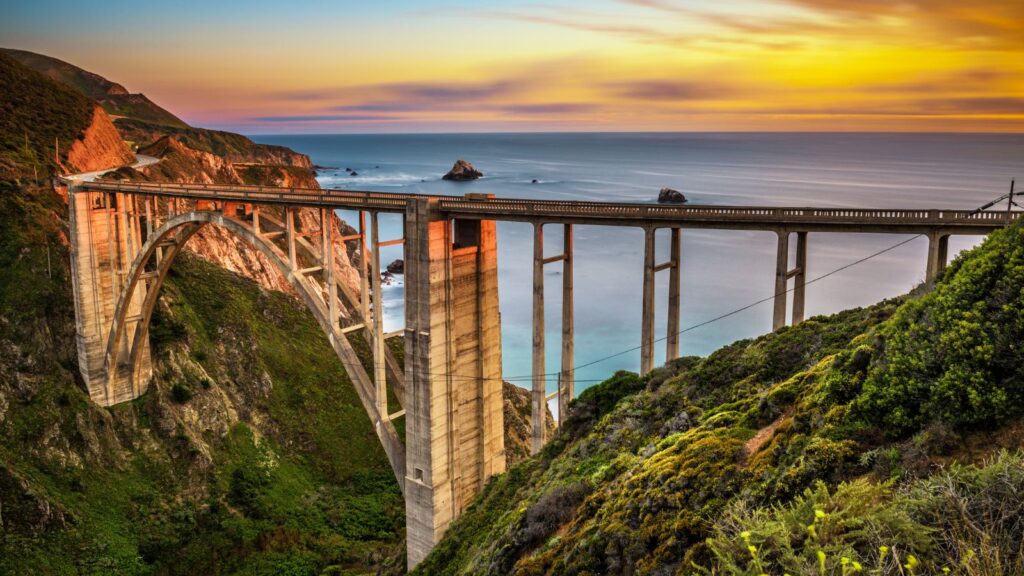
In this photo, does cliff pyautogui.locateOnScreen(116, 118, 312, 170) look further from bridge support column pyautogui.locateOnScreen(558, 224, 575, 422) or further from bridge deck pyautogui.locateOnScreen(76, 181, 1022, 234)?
bridge support column pyautogui.locateOnScreen(558, 224, 575, 422)

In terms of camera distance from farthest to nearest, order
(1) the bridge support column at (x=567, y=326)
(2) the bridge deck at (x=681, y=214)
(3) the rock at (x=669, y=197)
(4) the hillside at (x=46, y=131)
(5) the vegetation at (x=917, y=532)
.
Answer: (3) the rock at (x=669, y=197) → (4) the hillside at (x=46, y=131) → (1) the bridge support column at (x=567, y=326) → (2) the bridge deck at (x=681, y=214) → (5) the vegetation at (x=917, y=532)

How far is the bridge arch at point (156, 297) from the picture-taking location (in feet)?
84.0

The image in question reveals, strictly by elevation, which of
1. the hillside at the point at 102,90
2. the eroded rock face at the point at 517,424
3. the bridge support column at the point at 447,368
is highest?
the hillside at the point at 102,90

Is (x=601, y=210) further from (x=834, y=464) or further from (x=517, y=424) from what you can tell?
(x=517, y=424)

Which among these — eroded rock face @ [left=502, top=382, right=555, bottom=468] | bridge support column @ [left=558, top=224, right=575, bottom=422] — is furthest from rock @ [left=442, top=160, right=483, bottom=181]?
bridge support column @ [left=558, top=224, right=575, bottom=422]

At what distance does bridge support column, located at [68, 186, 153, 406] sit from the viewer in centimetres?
3516

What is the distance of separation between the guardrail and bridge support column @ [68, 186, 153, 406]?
261 inches

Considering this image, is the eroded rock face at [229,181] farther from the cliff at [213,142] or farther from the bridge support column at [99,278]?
the cliff at [213,142]

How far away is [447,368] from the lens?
79.8 feet

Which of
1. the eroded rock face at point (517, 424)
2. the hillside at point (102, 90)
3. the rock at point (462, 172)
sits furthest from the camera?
the rock at point (462, 172)

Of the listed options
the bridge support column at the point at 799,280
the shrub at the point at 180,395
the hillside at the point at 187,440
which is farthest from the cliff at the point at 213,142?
the bridge support column at the point at 799,280

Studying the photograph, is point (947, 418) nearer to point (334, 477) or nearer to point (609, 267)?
point (334, 477)

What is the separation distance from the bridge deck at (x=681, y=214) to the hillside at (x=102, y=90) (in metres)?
107

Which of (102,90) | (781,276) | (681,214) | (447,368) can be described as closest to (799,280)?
(781,276)
